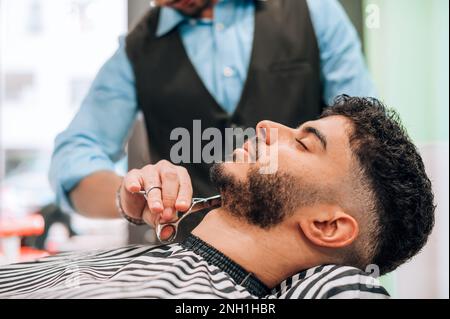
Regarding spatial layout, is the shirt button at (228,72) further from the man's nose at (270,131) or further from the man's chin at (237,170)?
the man's chin at (237,170)

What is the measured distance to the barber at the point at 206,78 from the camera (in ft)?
4.52

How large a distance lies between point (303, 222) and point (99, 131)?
613 mm

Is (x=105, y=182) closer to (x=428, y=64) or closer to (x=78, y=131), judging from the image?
(x=78, y=131)

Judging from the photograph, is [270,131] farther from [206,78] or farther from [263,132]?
[206,78]

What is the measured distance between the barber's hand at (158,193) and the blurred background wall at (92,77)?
Answer: 24cm

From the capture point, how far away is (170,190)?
3.96 ft

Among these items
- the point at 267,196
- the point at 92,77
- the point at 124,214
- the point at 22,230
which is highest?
the point at 92,77

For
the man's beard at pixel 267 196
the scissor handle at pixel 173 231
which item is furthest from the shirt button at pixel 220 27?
the scissor handle at pixel 173 231

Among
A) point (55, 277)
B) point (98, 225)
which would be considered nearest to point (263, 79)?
point (98, 225)

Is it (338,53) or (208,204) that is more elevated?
(338,53)

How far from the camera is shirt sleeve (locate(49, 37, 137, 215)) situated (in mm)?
1403

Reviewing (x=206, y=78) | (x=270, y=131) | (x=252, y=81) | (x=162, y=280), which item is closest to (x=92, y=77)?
(x=206, y=78)

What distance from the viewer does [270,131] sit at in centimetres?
127

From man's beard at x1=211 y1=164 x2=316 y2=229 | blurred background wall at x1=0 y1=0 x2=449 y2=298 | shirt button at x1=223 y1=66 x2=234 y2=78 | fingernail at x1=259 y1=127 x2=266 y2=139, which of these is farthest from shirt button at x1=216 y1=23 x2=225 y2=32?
man's beard at x1=211 y1=164 x2=316 y2=229
